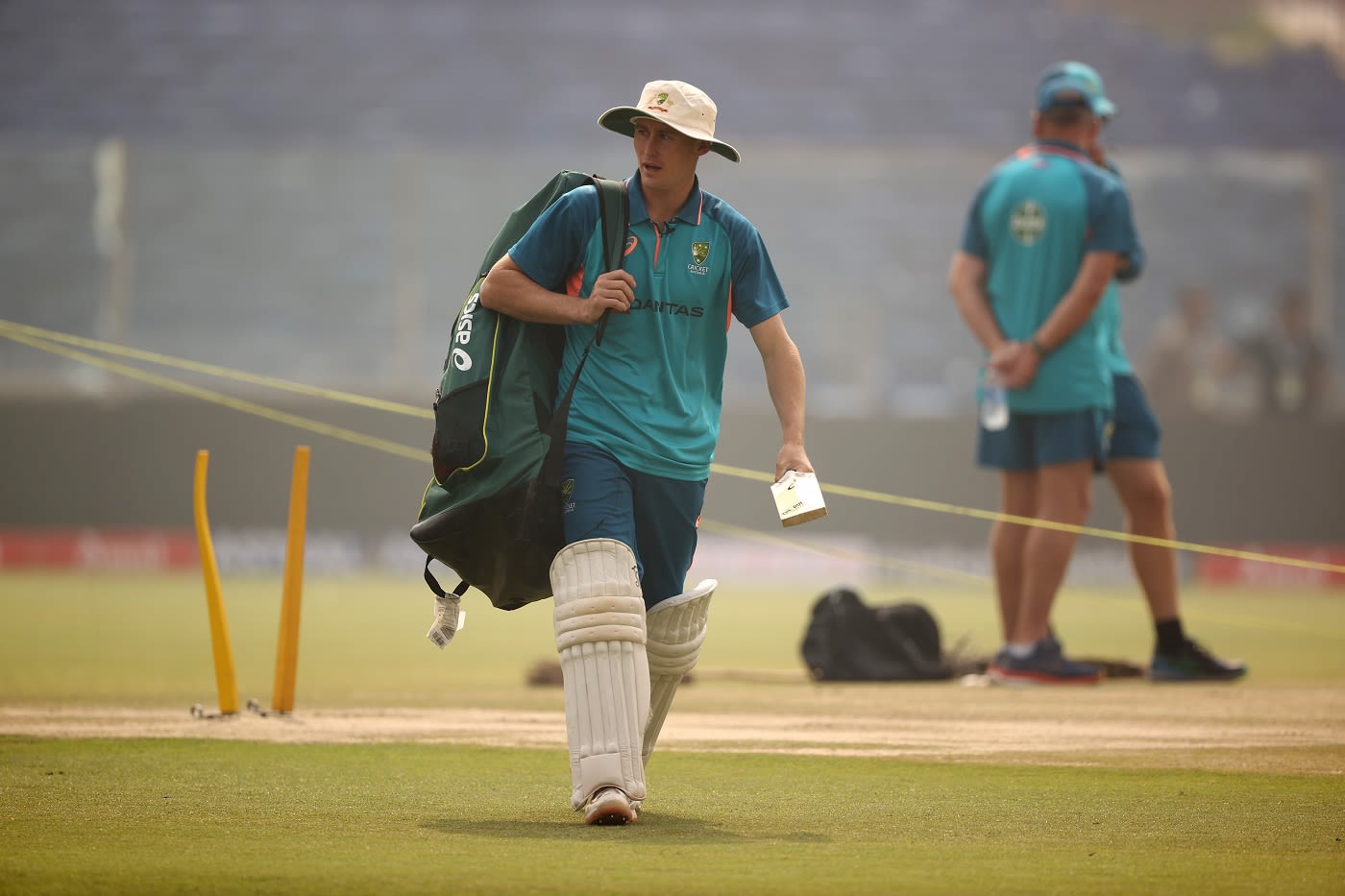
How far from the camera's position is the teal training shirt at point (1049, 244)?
8.96 metres

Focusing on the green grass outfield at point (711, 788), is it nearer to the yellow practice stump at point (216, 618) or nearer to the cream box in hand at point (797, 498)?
the yellow practice stump at point (216, 618)

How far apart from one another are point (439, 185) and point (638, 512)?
590 inches

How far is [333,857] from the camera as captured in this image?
4.54 metres

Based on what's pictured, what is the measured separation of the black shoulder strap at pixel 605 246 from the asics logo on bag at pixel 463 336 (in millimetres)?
275

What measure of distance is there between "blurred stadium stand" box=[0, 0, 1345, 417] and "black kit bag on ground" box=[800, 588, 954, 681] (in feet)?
31.6

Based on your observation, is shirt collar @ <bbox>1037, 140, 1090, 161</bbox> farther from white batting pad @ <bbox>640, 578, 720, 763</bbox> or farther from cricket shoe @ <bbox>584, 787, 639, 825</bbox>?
cricket shoe @ <bbox>584, 787, 639, 825</bbox>

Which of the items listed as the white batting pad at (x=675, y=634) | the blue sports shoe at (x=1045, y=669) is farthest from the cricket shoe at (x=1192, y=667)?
the white batting pad at (x=675, y=634)

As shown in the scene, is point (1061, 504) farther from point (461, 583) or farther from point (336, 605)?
point (336, 605)

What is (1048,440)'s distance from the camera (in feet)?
29.4

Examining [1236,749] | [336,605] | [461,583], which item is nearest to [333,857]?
[461,583]

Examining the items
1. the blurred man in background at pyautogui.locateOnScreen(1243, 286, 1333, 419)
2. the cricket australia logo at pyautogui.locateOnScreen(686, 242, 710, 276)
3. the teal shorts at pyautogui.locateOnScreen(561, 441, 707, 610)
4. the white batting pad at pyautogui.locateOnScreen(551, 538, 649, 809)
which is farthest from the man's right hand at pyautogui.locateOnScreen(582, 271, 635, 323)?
the blurred man in background at pyautogui.locateOnScreen(1243, 286, 1333, 419)

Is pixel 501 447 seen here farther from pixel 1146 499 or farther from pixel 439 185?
pixel 439 185

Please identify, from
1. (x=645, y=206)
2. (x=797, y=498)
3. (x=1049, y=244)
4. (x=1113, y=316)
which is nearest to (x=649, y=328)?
(x=645, y=206)

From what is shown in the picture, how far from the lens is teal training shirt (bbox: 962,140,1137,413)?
8.96 m
